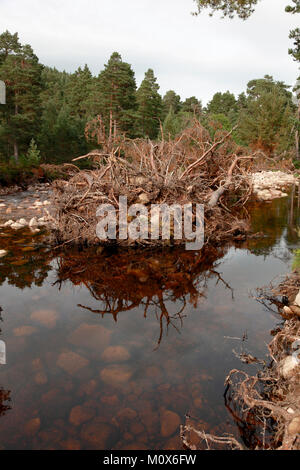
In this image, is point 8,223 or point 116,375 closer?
Answer: point 116,375

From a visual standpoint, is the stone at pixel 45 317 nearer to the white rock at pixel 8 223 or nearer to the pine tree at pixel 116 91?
the white rock at pixel 8 223

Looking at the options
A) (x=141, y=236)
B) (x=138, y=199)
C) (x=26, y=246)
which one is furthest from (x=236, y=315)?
(x=26, y=246)

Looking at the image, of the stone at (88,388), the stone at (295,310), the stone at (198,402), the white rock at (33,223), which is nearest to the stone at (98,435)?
the stone at (88,388)

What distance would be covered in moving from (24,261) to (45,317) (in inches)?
105

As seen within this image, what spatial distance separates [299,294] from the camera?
15.3 ft

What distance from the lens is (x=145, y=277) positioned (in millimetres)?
6410

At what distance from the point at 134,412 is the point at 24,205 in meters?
12.0

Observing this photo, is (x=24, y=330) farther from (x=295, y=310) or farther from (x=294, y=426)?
(x=295, y=310)

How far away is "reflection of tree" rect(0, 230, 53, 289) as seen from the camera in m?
6.42

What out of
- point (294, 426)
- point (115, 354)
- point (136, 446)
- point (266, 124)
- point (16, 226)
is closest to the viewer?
point (294, 426)

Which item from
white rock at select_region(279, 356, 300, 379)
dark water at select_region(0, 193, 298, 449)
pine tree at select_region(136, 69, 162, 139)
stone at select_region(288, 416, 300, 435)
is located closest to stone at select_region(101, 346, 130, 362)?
dark water at select_region(0, 193, 298, 449)

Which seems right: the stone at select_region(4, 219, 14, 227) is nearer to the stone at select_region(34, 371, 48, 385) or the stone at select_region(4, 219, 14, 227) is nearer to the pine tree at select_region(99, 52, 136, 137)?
the stone at select_region(34, 371, 48, 385)

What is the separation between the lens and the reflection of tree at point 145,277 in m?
5.39

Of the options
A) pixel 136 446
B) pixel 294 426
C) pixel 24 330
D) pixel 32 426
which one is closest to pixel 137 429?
pixel 136 446
